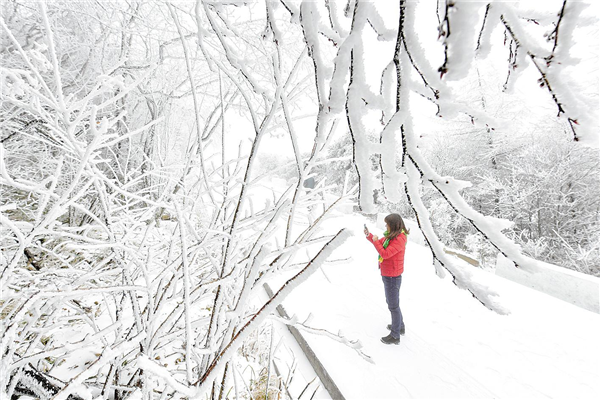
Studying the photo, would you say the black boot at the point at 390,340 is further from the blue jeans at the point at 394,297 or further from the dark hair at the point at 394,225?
the dark hair at the point at 394,225

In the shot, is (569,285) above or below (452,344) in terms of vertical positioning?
below

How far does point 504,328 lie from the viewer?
4.18 meters

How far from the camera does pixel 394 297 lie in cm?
351

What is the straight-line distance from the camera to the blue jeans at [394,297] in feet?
11.5

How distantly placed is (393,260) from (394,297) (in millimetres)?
462

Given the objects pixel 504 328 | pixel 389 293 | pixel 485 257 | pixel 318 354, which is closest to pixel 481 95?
pixel 485 257

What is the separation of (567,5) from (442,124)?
1448 centimetres

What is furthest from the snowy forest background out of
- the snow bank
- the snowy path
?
the snow bank

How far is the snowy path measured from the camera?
303cm

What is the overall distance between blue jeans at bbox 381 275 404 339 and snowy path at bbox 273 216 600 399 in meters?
0.24

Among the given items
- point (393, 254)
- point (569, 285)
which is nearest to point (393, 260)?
point (393, 254)

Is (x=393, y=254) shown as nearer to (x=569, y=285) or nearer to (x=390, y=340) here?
(x=390, y=340)

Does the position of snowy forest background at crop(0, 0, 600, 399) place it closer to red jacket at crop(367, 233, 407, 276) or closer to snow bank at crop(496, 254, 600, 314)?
red jacket at crop(367, 233, 407, 276)

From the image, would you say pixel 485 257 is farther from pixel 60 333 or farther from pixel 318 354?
pixel 60 333
